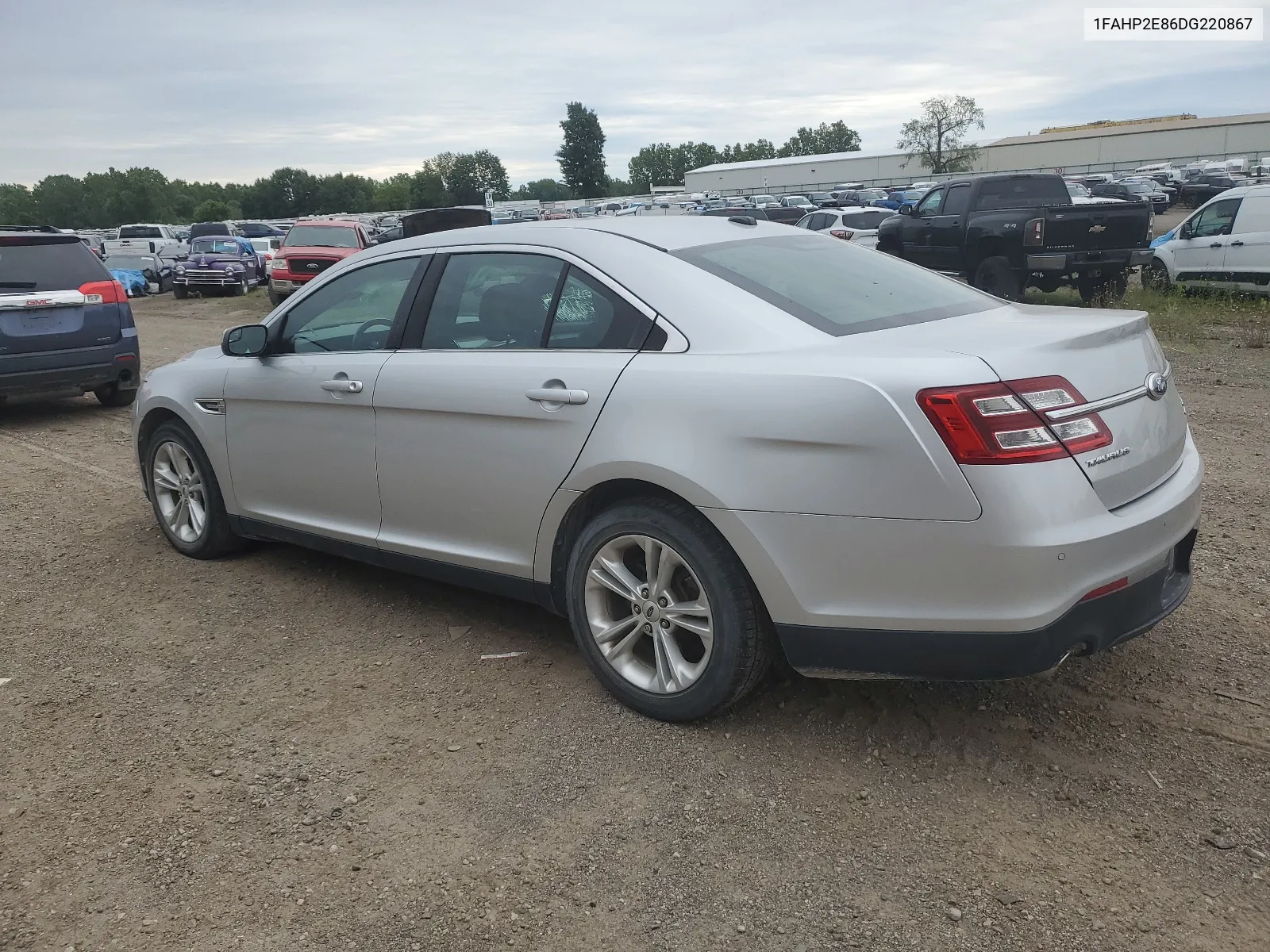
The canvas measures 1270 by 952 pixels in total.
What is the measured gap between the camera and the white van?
14.3 metres

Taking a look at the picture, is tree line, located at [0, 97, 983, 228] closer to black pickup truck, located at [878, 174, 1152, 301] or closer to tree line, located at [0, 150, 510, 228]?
tree line, located at [0, 150, 510, 228]

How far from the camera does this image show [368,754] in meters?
3.56

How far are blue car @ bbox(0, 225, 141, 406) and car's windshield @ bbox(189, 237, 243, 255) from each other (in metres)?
19.1

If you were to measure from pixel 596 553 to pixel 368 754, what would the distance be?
0.99 metres

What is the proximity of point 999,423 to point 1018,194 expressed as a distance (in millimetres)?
15126

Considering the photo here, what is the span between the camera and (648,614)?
3.54 m

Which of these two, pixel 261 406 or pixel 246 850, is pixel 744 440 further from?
pixel 261 406

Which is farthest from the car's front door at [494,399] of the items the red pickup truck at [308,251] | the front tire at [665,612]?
the red pickup truck at [308,251]

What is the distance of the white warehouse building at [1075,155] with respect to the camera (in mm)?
75312

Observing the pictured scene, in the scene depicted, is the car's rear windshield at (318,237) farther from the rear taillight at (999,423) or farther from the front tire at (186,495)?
the rear taillight at (999,423)

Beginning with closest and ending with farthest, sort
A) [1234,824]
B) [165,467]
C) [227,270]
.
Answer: [1234,824] < [165,467] < [227,270]

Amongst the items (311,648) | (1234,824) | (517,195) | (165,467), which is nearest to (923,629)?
(1234,824)

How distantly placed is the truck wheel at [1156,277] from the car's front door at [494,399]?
1419cm

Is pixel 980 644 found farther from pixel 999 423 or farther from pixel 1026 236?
pixel 1026 236
